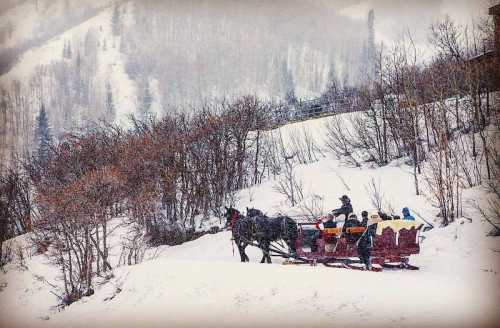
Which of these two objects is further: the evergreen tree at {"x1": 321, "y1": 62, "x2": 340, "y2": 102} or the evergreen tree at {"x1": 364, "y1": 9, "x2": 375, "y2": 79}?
the evergreen tree at {"x1": 321, "y1": 62, "x2": 340, "y2": 102}

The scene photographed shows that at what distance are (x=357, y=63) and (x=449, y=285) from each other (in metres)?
15.0

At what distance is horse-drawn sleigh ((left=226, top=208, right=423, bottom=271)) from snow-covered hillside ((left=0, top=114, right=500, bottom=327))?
19.1 inches

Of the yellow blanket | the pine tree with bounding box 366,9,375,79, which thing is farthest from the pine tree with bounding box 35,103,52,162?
the yellow blanket

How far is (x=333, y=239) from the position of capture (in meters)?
8.33

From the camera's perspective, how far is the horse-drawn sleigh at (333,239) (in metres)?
7.52

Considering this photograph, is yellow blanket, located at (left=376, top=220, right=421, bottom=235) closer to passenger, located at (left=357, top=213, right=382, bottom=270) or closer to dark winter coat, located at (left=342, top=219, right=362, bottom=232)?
passenger, located at (left=357, top=213, right=382, bottom=270)

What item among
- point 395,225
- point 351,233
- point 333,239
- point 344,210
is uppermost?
point 344,210

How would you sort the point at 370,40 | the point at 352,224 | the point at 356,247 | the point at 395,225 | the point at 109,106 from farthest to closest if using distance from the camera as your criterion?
the point at 109,106
the point at 370,40
the point at 352,224
the point at 356,247
the point at 395,225

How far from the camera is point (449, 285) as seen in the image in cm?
623

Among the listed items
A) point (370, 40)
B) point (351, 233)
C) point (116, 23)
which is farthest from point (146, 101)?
point (351, 233)

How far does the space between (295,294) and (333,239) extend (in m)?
2.07

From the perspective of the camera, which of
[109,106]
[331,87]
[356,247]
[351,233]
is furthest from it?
[109,106]

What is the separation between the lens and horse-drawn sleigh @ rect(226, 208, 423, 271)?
24.7 feet

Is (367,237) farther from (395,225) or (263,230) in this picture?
(263,230)
